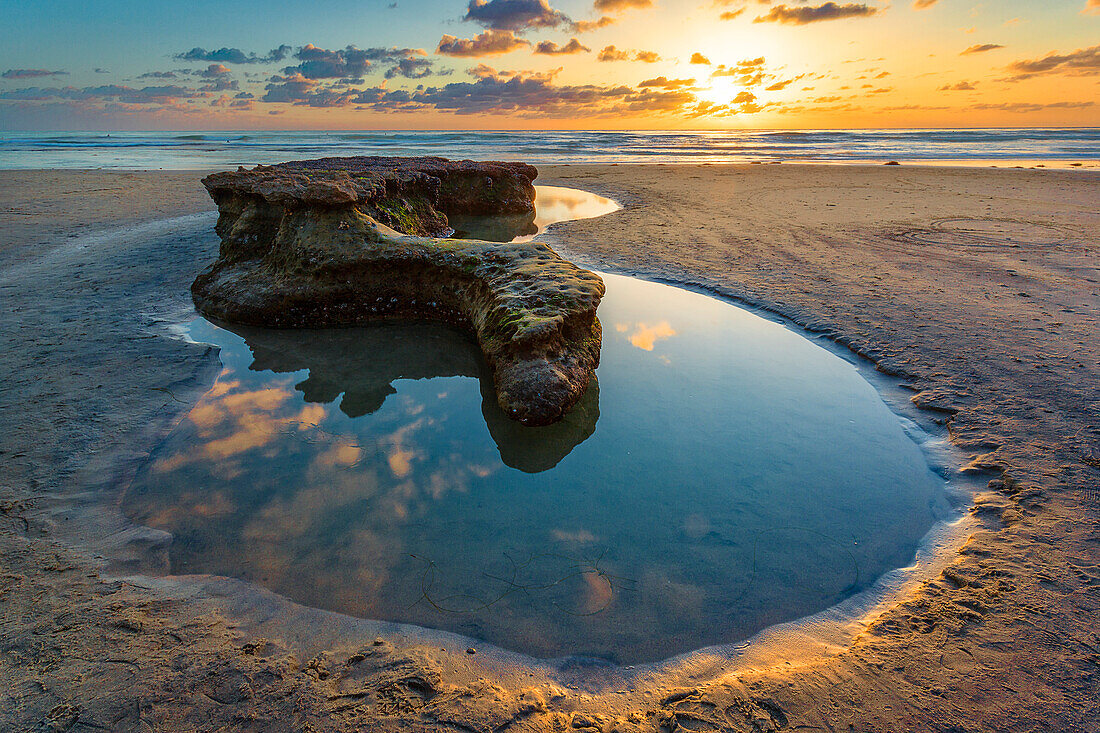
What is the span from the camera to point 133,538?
113 inches

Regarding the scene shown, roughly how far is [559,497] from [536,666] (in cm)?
114

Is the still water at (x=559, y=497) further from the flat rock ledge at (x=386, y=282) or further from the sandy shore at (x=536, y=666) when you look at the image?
the flat rock ledge at (x=386, y=282)

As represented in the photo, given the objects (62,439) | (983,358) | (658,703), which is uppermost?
(983,358)

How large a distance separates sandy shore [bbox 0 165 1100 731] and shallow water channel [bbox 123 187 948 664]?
0.70ft

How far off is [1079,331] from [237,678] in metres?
7.49

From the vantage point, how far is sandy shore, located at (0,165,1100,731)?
1.98 meters

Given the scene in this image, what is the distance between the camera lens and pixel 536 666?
2.21m

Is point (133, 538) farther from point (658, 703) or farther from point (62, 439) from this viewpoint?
point (658, 703)

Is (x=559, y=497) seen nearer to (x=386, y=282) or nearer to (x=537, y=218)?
(x=386, y=282)

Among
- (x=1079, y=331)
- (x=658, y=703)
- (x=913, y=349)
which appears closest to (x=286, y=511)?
(x=658, y=703)

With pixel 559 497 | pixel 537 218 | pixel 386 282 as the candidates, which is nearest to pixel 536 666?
pixel 559 497

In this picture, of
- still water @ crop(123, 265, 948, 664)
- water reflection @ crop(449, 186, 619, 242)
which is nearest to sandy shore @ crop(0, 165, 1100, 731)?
still water @ crop(123, 265, 948, 664)

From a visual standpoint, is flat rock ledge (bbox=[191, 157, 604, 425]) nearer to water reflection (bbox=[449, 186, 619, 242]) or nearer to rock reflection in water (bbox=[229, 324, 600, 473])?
rock reflection in water (bbox=[229, 324, 600, 473])

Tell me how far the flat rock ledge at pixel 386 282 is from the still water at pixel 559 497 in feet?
1.24
